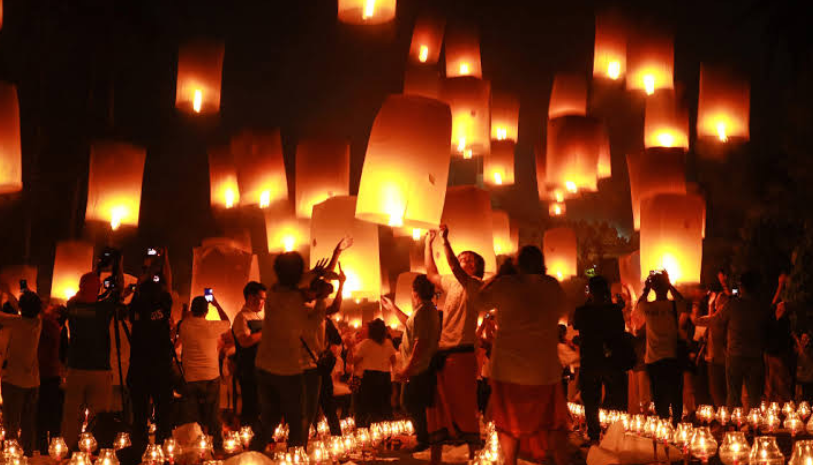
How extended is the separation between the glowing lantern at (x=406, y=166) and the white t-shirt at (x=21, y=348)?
3131 mm

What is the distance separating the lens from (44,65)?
750 inches

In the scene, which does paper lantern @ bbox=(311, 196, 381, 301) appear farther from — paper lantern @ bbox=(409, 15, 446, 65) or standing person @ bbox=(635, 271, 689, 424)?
paper lantern @ bbox=(409, 15, 446, 65)

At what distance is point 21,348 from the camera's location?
24.4 feet

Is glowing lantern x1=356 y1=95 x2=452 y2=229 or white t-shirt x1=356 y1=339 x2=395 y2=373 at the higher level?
glowing lantern x1=356 y1=95 x2=452 y2=229

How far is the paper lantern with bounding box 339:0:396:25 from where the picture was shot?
24.7 ft

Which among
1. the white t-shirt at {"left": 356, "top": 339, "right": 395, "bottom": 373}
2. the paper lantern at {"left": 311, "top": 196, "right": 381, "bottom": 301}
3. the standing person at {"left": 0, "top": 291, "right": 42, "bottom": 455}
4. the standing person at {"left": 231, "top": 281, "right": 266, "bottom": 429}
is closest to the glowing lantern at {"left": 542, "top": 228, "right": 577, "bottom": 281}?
the white t-shirt at {"left": 356, "top": 339, "right": 395, "bottom": 373}

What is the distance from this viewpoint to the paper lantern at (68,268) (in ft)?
36.7

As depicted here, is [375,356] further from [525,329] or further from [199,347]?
[525,329]

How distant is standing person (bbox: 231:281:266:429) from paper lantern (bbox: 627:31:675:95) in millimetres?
4618

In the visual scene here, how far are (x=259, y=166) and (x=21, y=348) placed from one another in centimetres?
407

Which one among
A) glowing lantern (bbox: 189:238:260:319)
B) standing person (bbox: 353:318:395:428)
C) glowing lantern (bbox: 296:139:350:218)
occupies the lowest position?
standing person (bbox: 353:318:395:428)

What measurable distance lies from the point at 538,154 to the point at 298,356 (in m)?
8.59

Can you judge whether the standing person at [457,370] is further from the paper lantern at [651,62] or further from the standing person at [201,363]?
the paper lantern at [651,62]

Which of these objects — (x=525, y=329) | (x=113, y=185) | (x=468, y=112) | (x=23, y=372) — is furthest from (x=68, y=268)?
(x=525, y=329)
